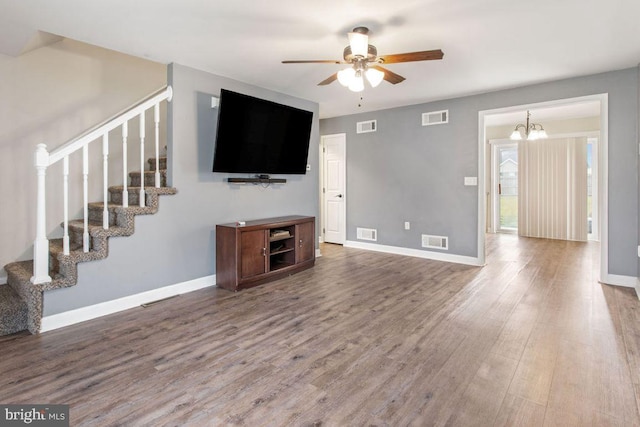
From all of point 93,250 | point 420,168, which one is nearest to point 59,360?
point 93,250

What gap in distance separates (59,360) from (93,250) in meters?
1.04

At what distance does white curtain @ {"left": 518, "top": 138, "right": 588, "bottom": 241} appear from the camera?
22.8 feet

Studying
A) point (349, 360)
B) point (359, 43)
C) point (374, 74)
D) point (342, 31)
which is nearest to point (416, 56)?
point (374, 74)

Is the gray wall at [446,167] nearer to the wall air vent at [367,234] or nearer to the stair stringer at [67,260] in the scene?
the wall air vent at [367,234]

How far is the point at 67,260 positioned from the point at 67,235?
0.20 m

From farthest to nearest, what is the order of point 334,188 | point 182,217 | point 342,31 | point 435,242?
point 334,188 → point 435,242 → point 182,217 → point 342,31

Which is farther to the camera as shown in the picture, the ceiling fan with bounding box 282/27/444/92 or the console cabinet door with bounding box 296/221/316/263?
the console cabinet door with bounding box 296/221/316/263

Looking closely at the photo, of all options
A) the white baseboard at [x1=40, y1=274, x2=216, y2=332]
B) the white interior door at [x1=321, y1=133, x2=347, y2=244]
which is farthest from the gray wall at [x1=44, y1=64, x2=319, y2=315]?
the white interior door at [x1=321, y1=133, x2=347, y2=244]

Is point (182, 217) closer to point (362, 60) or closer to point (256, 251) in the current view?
point (256, 251)

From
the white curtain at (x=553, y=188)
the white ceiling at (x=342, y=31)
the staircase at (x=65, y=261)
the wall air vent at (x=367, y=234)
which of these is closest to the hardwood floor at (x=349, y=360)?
the staircase at (x=65, y=261)

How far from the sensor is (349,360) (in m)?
2.28

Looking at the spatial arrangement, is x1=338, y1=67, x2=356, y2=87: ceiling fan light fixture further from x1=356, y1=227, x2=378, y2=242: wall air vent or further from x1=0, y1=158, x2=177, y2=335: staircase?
x1=356, y1=227, x2=378, y2=242: wall air vent

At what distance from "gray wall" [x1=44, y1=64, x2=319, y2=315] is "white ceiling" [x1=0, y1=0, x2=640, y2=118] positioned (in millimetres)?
420

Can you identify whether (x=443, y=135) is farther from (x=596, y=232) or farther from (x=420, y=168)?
(x=596, y=232)
